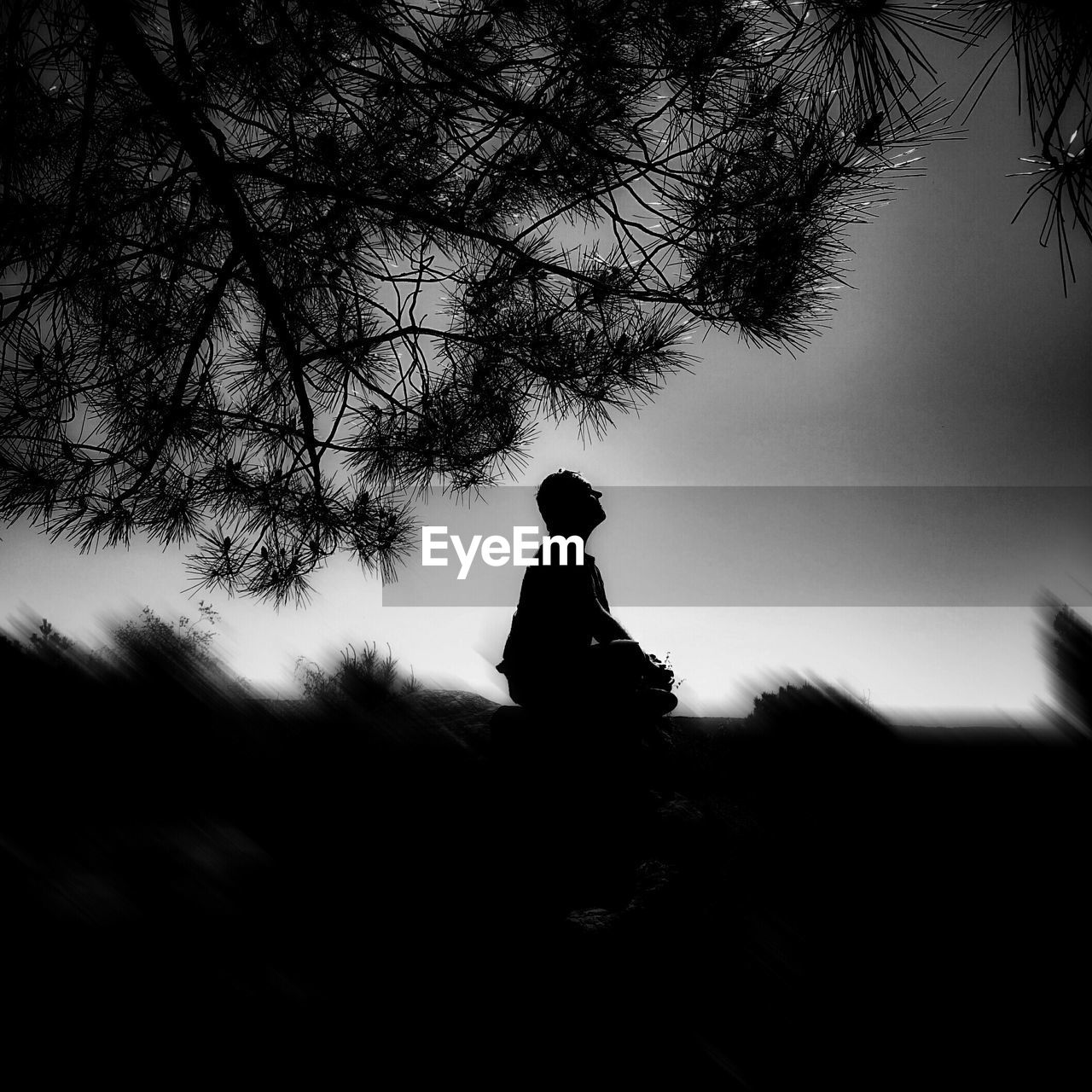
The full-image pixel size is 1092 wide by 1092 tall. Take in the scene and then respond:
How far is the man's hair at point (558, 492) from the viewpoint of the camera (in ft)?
8.34

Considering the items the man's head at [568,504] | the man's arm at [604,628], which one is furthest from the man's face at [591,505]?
the man's arm at [604,628]

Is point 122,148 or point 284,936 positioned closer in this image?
point 122,148

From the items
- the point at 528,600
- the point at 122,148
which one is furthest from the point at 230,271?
the point at 528,600

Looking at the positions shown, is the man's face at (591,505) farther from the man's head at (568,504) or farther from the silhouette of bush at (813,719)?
the silhouette of bush at (813,719)

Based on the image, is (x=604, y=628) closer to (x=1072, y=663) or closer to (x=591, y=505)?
(x=591, y=505)

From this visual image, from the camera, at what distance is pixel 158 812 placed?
3.32 metres

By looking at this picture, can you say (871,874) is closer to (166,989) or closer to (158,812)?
(166,989)

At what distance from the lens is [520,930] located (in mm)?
1986

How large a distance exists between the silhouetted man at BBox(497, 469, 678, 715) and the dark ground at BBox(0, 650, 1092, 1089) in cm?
14

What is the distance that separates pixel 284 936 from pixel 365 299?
2.33 metres

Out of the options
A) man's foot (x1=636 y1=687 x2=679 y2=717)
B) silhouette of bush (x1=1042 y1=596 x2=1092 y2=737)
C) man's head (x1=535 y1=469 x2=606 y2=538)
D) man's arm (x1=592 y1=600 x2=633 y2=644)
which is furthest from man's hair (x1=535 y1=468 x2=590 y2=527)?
silhouette of bush (x1=1042 y1=596 x2=1092 y2=737)

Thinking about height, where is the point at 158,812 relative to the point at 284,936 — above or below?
above

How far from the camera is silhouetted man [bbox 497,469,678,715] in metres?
2.38

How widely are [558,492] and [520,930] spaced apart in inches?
60.6
